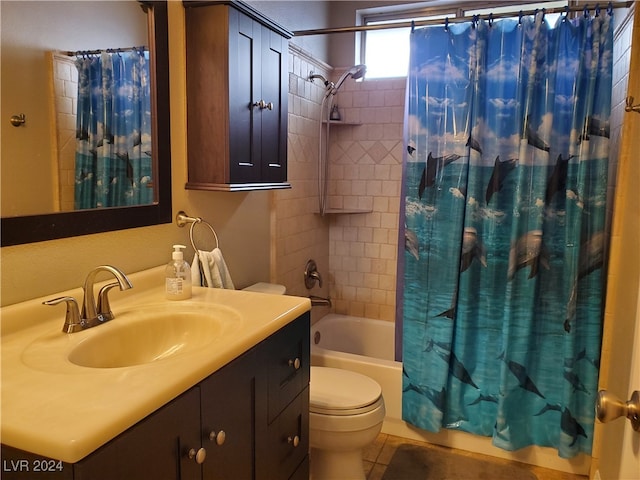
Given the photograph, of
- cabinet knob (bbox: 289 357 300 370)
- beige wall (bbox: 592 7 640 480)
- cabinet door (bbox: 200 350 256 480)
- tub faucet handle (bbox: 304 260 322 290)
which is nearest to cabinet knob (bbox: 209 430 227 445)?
cabinet door (bbox: 200 350 256 480)

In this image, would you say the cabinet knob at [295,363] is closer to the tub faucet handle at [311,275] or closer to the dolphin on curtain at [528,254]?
the dolphin on curtain at [528,254]

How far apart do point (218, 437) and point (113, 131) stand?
91cm

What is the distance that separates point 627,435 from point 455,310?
3.61ft

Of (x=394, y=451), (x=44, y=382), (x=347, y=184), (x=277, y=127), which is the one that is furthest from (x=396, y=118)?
(x=44, y=382)

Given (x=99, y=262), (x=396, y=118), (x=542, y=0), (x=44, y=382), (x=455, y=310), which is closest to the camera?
(x=44, y=382)

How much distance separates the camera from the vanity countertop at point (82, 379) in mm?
757

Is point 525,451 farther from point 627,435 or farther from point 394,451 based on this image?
point 627,435

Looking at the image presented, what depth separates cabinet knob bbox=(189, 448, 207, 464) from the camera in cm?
98

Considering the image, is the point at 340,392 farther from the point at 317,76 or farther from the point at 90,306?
the point at 317,76

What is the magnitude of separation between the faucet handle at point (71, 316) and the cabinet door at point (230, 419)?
405mm

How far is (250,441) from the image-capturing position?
1215 mm

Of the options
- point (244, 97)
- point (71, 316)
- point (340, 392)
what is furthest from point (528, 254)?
point (71, 316)

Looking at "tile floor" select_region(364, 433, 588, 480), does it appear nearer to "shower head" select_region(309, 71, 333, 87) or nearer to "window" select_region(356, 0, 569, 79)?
"shower head" select_region(309, 71, 333, 87)

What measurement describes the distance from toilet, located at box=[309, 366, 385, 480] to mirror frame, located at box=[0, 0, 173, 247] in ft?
3.05
